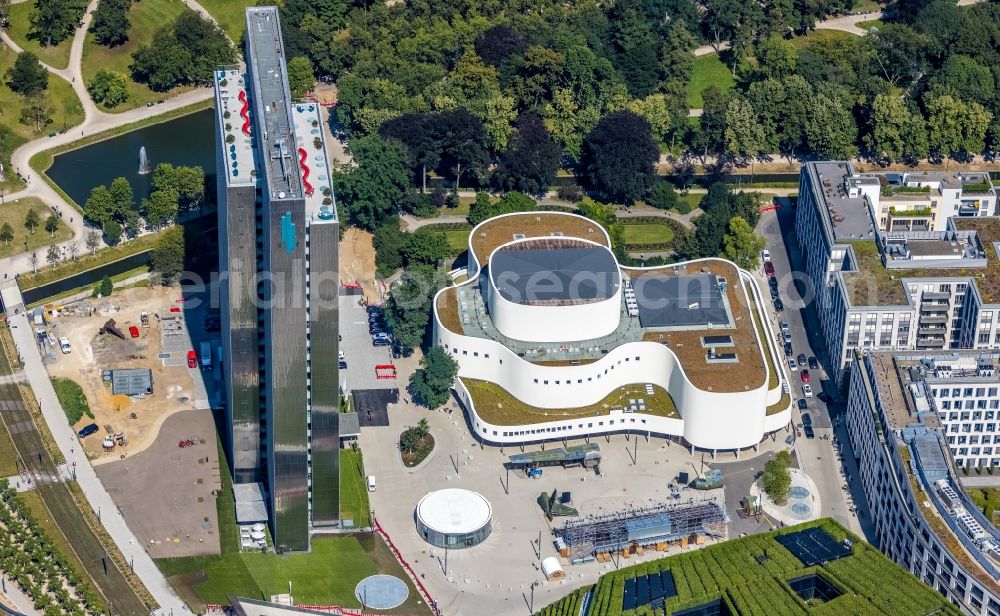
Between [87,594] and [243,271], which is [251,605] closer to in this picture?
[87,594]

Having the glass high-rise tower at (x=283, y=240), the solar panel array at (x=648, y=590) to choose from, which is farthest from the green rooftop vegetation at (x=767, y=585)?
the glass high-rise tower at (x=283, y=240)

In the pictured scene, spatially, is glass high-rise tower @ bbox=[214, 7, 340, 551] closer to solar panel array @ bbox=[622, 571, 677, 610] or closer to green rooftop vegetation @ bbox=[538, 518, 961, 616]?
green rooftop vegetation @ bbox=[538, 518, 961, 616]

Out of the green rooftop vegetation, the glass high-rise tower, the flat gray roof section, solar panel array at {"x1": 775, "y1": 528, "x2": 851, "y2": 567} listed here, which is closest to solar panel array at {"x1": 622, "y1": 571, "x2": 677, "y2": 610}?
the green rooftop vegetation

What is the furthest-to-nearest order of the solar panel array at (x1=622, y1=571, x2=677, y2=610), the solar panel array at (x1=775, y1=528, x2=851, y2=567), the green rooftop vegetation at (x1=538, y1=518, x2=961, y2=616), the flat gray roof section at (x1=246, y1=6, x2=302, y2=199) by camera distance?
1. the flat gray roof section at (x1=246, y1=6, x2=302, y2=199)
2. the solar panel array at (x1=775, y1=528, x2=851, y2=567)
3. the solar panel array at (x1=622, y1=571, x2=677, y2=610)
4. the green rooftop vegetation at (x1=538, y1=518, x2=961, y2=616)

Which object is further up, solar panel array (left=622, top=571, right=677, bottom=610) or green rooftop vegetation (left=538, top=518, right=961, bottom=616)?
green rooftop vegetation (left=538, top=518, right=961, bottom=616)

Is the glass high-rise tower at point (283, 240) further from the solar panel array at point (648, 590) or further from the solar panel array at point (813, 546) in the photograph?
the solar panel array at point (813, 546)

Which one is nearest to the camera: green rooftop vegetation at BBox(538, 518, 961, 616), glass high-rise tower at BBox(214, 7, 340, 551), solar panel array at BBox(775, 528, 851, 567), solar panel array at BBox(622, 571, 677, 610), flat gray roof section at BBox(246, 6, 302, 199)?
green rooftop vegetation at BBox(538, 518, 961, 616)

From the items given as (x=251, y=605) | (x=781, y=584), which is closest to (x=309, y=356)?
(x=251, y=605)
